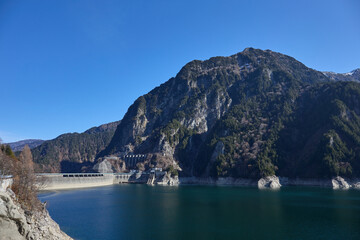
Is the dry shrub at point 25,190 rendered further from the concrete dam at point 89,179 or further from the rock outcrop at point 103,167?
the rock outcrop at point 103,167

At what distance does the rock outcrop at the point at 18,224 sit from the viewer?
24203mm

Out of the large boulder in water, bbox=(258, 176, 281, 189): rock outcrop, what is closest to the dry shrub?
bbox=(258, 176, 281, 189): rock outcrop

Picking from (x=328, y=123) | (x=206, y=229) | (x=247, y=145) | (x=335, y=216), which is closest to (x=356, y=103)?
(x=328, y=123)

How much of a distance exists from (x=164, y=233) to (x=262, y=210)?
2550 cm

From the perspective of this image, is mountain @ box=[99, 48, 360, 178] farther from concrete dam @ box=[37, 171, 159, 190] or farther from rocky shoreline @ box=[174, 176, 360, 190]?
concrete dam @ box=[37, 171, 159, 190]

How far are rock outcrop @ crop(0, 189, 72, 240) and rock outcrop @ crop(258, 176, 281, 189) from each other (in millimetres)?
101178

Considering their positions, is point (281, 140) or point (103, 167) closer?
point (281, 140)

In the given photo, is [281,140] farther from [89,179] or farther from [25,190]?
[25,190]

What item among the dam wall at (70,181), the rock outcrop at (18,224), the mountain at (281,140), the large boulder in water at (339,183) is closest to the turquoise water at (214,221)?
the rock outcrop at (18,224)

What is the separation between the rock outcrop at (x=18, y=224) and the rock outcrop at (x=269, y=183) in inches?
3983

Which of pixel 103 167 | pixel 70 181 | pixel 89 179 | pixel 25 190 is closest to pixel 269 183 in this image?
pixel 89 179

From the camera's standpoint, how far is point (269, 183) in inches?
4611

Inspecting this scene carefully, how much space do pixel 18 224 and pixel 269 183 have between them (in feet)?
356

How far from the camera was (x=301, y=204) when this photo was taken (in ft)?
207
